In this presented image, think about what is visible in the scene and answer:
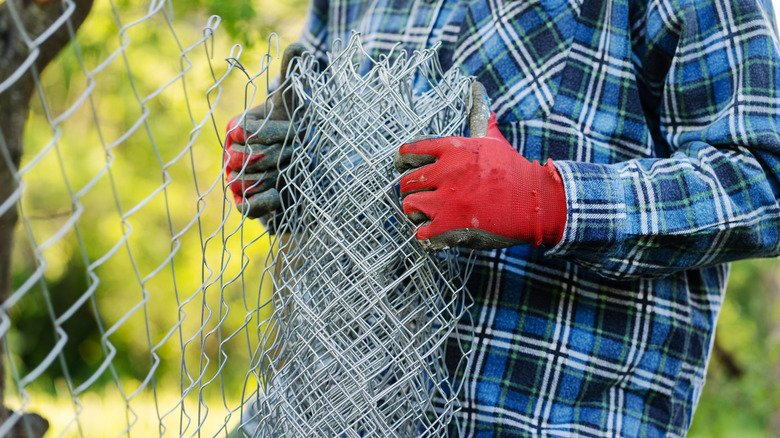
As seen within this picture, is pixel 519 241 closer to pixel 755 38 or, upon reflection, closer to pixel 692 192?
pixel 692 192

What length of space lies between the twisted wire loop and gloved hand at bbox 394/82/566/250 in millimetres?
53

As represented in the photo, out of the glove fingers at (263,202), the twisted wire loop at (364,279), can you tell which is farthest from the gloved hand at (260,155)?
the twisted wire loop at (364,279)

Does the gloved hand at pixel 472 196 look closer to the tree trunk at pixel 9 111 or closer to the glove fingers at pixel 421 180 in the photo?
the glove fingers at pixel 421 180

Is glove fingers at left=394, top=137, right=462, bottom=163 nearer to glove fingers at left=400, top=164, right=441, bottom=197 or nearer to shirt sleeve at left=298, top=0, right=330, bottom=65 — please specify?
glove fingers at left=400, top=164, right=441, bottom=197

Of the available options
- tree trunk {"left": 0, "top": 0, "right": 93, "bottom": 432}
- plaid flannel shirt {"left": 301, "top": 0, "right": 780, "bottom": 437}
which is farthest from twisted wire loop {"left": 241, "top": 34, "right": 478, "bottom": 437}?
tree trunk {"left": 0, "top": 0, "right": 93, "bottom": 432}

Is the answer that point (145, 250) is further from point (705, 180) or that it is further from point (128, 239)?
point (705, 180)

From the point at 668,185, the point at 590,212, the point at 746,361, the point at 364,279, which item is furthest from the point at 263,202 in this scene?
the point at 746,361

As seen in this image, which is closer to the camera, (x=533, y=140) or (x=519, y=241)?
(x=519, y=241)

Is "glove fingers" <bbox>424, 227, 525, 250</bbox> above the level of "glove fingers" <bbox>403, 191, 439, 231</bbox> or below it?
below

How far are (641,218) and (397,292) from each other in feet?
1.25

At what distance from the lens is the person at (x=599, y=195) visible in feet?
3.11

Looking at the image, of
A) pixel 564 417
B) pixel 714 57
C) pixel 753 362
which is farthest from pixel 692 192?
pixel 753 362

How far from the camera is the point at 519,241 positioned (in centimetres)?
95

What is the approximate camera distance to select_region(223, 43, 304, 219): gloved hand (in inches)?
44.3
